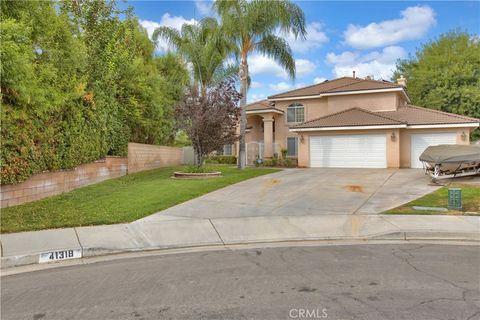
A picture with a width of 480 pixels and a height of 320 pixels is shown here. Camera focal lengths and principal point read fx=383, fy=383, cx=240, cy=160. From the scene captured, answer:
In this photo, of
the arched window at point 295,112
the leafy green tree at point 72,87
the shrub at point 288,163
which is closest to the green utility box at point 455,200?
the leafy green tree at point 72,87

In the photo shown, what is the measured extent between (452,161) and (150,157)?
14.8 meters

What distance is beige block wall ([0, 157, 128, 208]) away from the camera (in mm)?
10508

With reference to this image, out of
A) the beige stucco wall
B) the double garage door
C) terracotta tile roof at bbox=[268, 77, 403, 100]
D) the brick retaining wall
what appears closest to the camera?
the brick retaining wall

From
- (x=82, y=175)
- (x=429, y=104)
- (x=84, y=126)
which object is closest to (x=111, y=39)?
(x=84, y=126)

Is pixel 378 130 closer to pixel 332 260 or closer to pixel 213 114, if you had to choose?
pixel 213 114

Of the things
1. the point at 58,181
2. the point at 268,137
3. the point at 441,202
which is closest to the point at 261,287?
the point at 441,202

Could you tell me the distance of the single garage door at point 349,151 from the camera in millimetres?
23359

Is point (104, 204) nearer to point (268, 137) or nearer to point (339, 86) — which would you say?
point (268, 137)

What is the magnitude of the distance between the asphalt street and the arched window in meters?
23.8

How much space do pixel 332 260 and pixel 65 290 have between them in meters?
4.12

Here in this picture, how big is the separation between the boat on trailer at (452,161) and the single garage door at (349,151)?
21.0 ft

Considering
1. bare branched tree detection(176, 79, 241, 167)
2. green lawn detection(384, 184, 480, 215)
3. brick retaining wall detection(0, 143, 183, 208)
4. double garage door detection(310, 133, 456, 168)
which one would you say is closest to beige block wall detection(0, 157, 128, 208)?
brick retaining wall detection(0, 143, 183, 208)

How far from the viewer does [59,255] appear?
697 centimetres

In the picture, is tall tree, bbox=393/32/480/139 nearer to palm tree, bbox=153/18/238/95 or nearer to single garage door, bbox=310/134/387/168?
single garage door, bbox=310/134/387/168
